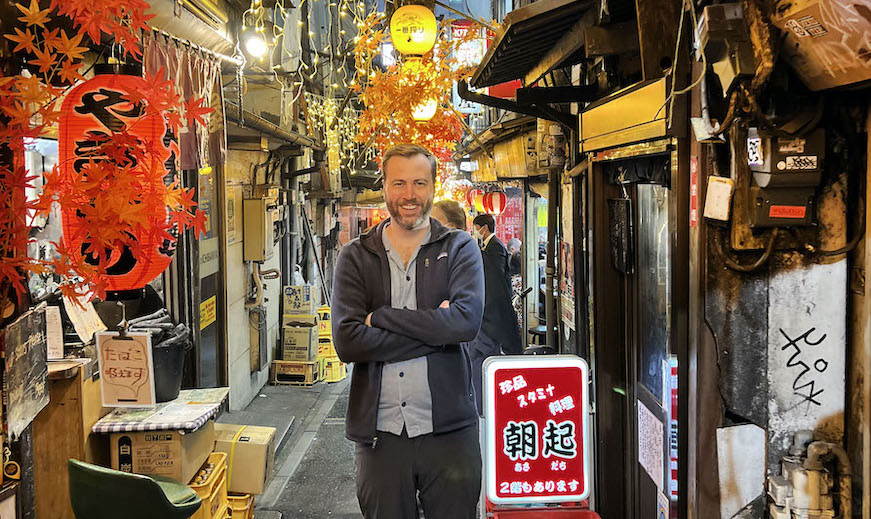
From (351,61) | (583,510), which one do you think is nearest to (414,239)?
(583,510)

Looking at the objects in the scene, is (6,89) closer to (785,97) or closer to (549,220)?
(785,97)

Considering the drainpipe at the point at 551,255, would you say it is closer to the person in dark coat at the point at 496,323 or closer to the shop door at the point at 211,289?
the person in dark coat at the point at 496,323

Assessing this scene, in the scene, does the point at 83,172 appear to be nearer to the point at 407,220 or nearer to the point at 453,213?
the point at 407,220

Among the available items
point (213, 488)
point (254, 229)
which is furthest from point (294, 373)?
point (213, 488)

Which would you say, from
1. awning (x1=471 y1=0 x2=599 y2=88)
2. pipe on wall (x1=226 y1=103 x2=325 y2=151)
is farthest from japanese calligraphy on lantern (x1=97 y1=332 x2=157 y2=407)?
awning (x1=471 y1=0 x2=599 y2=88)

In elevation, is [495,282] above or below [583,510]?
above

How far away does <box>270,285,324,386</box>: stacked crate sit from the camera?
15.0 meters

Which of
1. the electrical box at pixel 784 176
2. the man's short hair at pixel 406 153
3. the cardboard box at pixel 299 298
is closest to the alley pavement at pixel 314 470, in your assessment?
the cardboard box at pixel 299 298

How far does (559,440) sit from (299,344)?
1141 centimetres

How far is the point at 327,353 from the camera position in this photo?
1583 centimetres

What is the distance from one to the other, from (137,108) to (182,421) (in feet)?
9.67

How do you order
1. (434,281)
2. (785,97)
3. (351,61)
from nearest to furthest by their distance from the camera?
(785,97)
(434,281)
(351,61)

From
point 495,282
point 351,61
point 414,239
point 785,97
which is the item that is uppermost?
point 351,61

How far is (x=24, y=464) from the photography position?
146 inches
